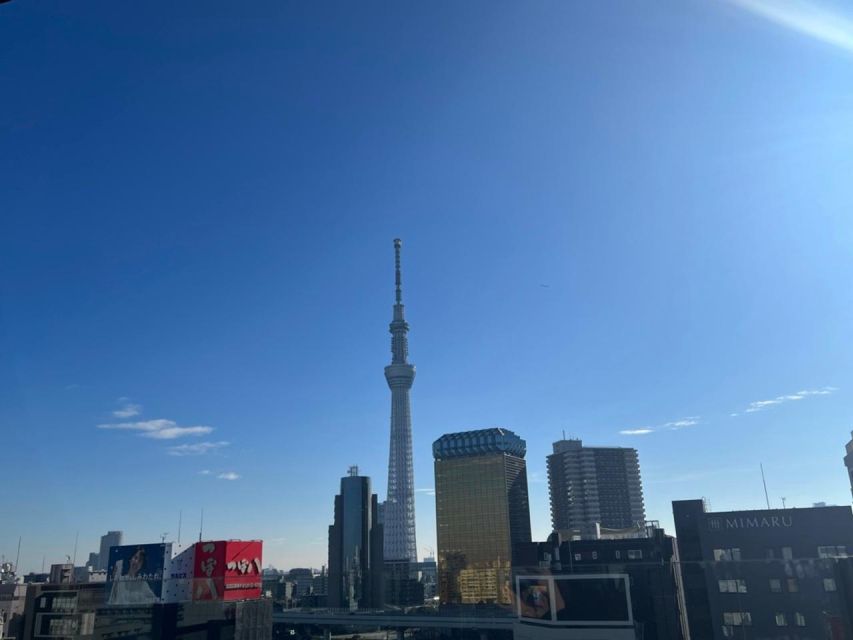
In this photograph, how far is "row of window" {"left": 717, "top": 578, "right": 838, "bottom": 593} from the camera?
41031 mm

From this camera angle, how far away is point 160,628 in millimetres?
47125

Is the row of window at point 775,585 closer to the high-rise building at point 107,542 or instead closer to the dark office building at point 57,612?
the dark office building at point 57,612

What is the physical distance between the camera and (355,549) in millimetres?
172375

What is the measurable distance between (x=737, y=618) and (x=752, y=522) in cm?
680

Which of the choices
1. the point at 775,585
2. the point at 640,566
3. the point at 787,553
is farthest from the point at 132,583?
the point at 787,553

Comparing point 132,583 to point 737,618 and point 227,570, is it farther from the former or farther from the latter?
point 737,618

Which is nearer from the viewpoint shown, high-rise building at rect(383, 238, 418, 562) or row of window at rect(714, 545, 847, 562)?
row of window at rect(714, 545, 847, 562)

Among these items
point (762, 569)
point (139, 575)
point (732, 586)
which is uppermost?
point (139, 575)

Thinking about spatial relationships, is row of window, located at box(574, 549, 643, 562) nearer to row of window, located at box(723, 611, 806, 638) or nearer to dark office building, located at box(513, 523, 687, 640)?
dark office building, located at box(513, 523, 687, 640)

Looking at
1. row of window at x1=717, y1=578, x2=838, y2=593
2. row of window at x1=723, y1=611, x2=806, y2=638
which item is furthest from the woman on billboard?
row of window at x1=717, y1=578, x2=838, y2=593

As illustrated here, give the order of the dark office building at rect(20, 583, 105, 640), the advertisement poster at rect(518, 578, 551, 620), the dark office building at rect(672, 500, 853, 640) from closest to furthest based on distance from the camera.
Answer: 1. the dark office building at rect(672, 500, 853, 640)
2. the advertisement poster at rect(518, 578, 551, 620)
3. the dark office building at rect(20, 583, 105, 640)

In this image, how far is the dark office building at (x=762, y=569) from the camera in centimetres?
4128

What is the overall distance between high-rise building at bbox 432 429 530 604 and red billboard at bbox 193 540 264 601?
111 m

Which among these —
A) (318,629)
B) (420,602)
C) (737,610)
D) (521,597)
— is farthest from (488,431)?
(737,610)
